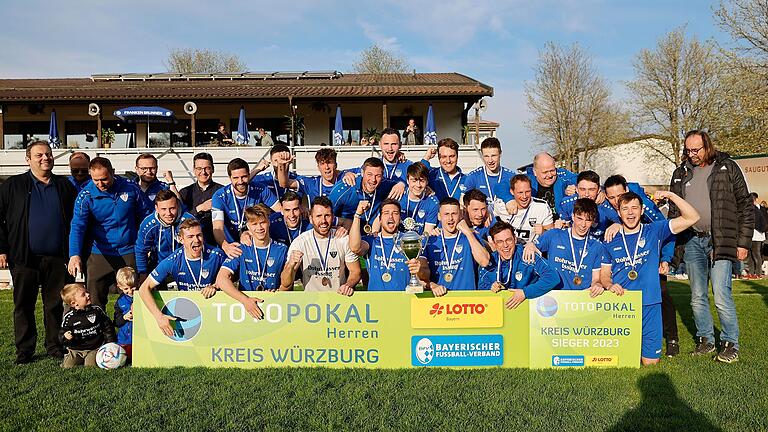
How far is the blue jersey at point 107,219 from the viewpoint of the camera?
611cm

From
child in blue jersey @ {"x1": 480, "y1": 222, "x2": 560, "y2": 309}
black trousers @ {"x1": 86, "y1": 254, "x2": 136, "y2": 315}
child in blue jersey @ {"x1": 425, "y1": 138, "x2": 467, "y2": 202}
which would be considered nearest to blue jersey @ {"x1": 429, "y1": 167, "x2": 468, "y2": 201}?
child in blue jersey @ {"x1": 425, "y1": 138, "x2": 467, "y2": 202}

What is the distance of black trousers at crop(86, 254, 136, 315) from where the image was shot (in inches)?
249

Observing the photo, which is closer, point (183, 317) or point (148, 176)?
point (183, 317)

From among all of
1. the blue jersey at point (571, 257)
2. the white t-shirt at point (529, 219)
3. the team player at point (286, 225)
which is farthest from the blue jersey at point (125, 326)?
the blue jersey at point (571, 257)

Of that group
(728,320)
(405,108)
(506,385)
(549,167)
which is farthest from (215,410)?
(405,108)

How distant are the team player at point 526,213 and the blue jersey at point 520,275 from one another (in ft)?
1.38

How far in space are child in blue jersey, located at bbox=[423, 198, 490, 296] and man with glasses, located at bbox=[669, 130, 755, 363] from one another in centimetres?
242

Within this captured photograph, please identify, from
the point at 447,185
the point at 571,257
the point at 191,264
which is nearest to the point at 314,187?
the point at 447,185

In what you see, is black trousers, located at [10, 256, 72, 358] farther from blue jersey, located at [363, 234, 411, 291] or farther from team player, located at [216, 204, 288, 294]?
blue jersey, located at [363, 234, 411, 291]

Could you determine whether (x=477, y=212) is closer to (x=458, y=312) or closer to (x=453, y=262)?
(x=453, y=262)

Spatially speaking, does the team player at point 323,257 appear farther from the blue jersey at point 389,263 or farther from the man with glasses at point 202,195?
the man with glasses at point 202,195

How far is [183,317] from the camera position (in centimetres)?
545

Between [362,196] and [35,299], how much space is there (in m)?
3.82

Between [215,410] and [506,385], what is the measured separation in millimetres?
2454
